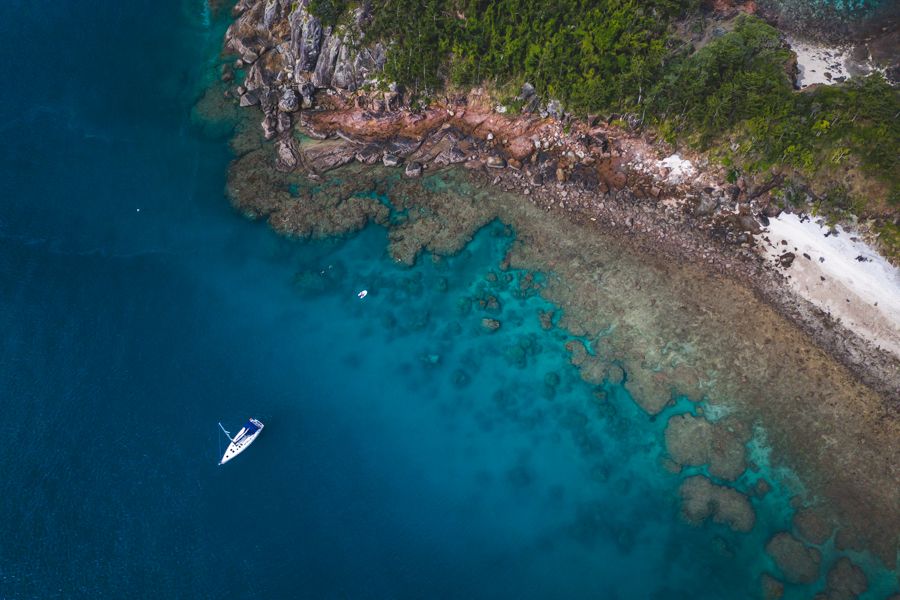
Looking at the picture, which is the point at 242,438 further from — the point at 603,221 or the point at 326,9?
the point at 326,9

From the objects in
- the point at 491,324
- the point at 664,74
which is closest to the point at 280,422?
the point at 491,324

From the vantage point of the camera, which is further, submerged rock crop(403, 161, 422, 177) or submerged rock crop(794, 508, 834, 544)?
submerged rock crop(403, 161, 422, 177)

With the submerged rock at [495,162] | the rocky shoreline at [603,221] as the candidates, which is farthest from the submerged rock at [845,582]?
the submerged rock at [495,162]

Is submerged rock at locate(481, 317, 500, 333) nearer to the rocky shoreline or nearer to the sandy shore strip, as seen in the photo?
the rocky shoreline

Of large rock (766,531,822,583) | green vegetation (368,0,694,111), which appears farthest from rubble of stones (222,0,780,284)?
large rock (766,531,822,583)

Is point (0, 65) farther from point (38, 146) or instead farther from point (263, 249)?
point (263, 249)
